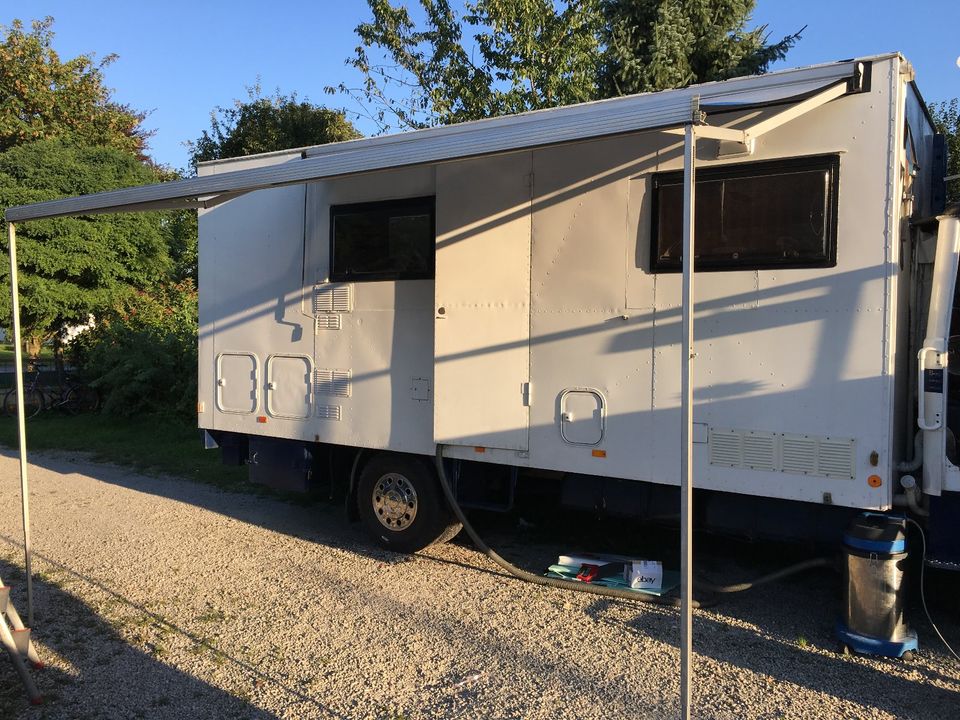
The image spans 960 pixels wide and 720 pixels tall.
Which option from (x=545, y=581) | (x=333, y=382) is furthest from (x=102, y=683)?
(x=333, y=382)

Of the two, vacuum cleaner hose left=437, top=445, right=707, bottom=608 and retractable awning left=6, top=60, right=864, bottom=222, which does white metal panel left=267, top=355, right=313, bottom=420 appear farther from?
retractable awning left=6, top=60, right=864, bottom=222

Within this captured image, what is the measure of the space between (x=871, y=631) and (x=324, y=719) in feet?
9.15

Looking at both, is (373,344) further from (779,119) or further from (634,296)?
(779,119)

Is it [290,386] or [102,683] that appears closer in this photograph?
[102,683]

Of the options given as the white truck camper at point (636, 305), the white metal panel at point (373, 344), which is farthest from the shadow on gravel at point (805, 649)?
the white metal panel at point (373, 344)

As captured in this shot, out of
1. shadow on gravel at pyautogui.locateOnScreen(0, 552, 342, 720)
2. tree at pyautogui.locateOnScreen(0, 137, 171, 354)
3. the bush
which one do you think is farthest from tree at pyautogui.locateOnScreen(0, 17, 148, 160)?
shadow on gravel at pyautogui.locateOnScreen(0, 552, 342, 720)

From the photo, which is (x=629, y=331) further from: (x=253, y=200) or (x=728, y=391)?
(x=253, y=200)

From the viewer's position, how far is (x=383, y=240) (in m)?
5.89

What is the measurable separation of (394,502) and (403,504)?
0.09 metres

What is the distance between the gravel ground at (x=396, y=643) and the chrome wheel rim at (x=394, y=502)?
0.26 metres

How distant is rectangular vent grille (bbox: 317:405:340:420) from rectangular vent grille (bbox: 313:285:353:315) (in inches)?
29.4

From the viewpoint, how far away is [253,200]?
6688 millimetres

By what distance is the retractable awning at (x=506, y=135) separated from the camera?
3.19 m

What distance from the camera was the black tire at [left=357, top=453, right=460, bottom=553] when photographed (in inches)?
228
